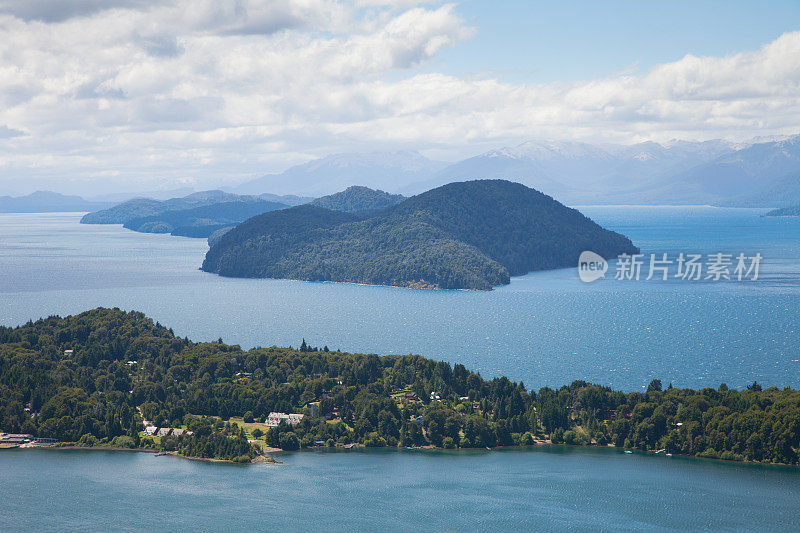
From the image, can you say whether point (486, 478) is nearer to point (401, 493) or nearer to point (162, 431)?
point (401, 493)

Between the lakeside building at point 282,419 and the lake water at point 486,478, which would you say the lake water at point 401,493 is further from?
the lakeside building at point 282,419

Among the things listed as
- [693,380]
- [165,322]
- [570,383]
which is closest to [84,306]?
[165,322]

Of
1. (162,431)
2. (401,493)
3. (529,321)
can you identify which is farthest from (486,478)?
(529,321)

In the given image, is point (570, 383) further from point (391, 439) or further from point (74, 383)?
point (74, 383)

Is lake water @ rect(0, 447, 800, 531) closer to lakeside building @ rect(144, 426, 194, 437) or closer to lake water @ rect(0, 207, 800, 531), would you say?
lake water @ rect(0, 207, 800, 531)

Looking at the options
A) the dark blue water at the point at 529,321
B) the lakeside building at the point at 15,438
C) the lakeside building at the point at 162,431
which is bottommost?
the lakeside building at the point at 15,438

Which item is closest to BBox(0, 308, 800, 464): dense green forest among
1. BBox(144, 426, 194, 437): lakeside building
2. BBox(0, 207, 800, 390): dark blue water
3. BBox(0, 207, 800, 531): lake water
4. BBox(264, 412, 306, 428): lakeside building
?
BBox(144, 426, 194, 437): lakeside building

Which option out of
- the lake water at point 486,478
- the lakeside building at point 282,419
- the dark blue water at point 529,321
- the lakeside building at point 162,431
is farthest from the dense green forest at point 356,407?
the dark blue water at point 529,321
